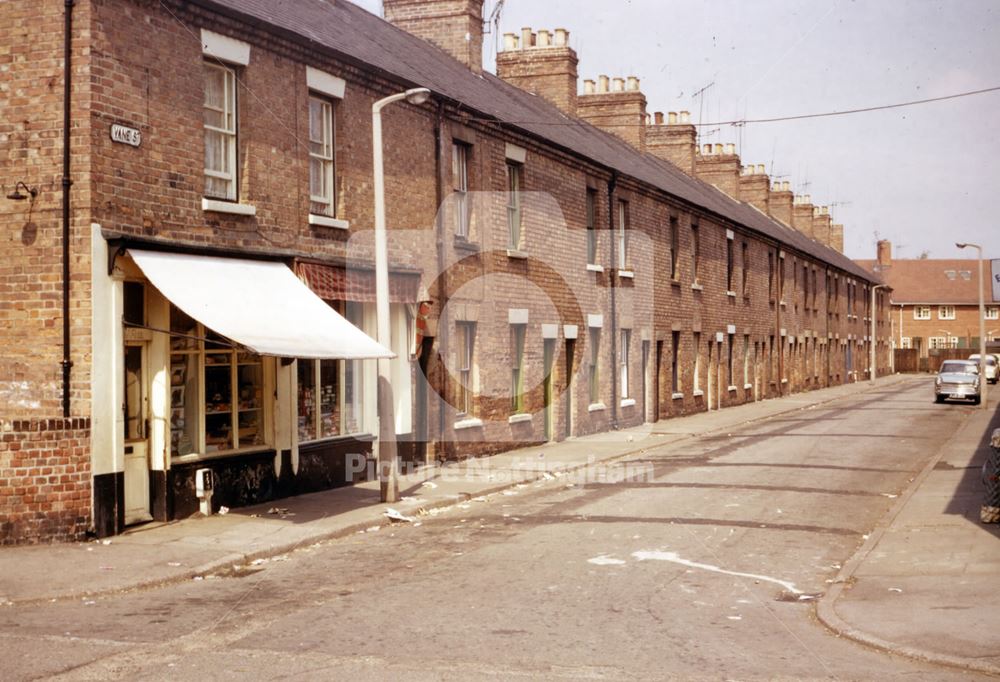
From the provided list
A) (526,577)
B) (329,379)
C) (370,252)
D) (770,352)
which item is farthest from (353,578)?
(770,352)

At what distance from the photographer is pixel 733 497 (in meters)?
15.5

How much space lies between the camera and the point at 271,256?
575 inches

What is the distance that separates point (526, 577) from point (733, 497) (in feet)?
21.1

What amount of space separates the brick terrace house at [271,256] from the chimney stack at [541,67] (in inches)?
132

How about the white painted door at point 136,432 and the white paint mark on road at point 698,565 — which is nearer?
the white paint mark on road at point 698,565

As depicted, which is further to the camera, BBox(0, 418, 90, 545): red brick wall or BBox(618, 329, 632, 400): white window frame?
BBox(618, 329, 632, 400): white window frame

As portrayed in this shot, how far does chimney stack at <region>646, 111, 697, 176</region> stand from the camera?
145 ft

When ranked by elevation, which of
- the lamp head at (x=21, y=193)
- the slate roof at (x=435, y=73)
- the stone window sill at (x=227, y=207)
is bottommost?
the lamp head at (x=21, y=193)

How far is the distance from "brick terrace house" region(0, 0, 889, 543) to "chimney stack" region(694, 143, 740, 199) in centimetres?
2345

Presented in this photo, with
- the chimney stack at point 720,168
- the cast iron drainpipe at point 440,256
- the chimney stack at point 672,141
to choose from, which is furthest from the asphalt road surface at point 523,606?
the chimney stack at point 720,168

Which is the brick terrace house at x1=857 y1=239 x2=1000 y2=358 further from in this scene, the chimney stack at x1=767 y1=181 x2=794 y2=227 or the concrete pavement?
the concrete pavement

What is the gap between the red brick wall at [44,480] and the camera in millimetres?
11297

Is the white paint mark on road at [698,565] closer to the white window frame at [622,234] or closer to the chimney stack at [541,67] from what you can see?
the white window frame at [622,234]

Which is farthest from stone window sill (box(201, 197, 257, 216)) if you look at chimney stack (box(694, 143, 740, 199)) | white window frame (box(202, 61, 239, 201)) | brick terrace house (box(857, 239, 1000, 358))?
brick terrace house (box(857, 239, 1000, 358))
